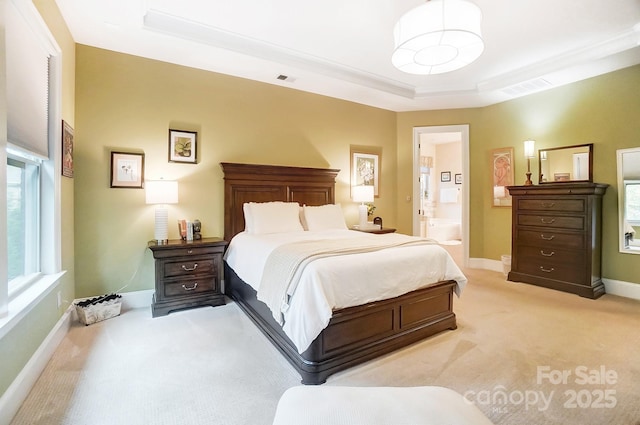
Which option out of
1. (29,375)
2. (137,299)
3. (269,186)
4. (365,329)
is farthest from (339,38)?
(29,375)

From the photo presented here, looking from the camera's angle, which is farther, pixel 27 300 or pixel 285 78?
pixel 285 78

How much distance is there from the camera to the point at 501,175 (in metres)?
4.83

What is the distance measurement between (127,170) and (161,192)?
507mm

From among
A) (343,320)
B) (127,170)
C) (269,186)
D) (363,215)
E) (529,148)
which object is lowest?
(343,320)

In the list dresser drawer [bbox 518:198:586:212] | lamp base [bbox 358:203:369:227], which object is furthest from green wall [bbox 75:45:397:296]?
dresser drawer [bbox 518:198:586:212]

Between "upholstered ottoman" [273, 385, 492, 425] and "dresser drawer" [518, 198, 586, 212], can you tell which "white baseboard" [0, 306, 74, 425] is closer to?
"upholstered ottoman" [273, 385, 492, 425]

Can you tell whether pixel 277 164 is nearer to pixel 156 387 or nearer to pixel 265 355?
pixel 265 355

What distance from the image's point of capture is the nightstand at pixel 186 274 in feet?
9.89

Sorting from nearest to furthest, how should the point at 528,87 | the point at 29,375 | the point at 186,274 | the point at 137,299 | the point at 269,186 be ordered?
the point at 29,375 < the point at 186,274 < the point at 137,299 < the point at 269,186 < the point at 528,87

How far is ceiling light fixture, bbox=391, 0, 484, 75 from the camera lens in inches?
81.3

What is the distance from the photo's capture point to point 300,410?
1035mm

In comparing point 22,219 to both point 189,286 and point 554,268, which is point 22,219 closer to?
point 189,286

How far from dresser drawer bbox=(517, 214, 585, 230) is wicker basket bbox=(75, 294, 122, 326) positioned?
5.23 meters

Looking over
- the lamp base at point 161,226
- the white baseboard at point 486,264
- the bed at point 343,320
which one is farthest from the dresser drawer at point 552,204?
the lamp base at point 161,226
